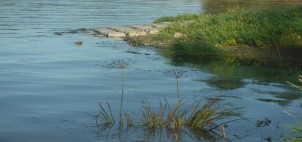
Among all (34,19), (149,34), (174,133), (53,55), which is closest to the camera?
(174,133)

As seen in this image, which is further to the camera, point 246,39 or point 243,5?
point 243,5

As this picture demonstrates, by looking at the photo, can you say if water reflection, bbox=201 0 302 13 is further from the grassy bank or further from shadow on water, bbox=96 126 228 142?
shadow on water, bbox=96 126 228 142

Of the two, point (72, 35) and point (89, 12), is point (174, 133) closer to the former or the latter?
point (72, 35)

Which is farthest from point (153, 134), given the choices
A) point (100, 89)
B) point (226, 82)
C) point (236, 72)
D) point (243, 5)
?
point (243, 5)

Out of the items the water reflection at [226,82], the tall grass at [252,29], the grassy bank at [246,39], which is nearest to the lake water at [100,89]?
the water reflection at [226,82]

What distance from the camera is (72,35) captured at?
70.6ft

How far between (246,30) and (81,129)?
386 inches

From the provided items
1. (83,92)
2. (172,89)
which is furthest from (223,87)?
(83,92)

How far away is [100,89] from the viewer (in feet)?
38.2

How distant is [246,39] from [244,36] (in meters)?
0.10

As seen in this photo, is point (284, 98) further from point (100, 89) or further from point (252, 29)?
point (252, 29)

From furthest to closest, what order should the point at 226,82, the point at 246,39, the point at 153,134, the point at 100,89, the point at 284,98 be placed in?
the point at 246,39
the point at 226,82
the point at 100,89
the point at 284,98
the point at 153,134

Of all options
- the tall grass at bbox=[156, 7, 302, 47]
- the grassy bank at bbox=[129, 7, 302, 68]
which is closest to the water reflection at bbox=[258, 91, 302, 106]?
the grassy bank at bbox=[129, 7, 302, 68]

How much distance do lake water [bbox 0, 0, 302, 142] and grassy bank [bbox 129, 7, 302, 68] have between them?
963 millimetres
